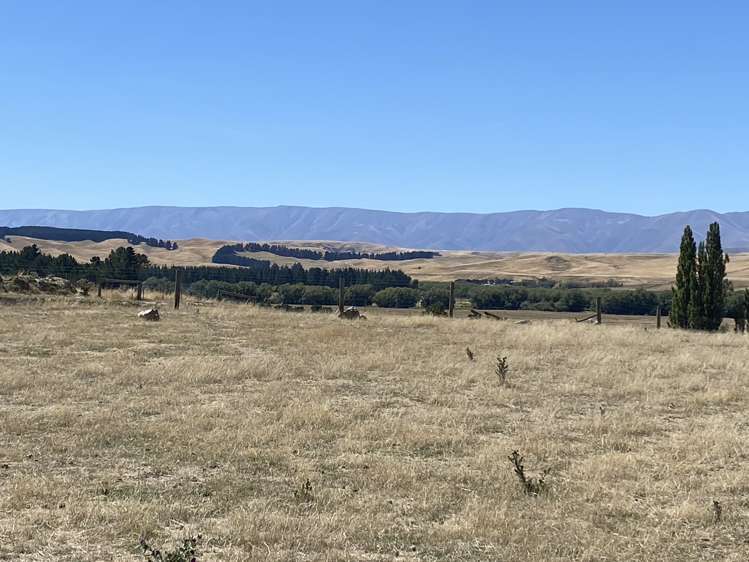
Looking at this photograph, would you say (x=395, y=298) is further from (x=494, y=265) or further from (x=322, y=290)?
(x=494, y=265)

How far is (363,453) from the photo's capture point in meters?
9.24

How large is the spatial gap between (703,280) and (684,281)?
0.77 m

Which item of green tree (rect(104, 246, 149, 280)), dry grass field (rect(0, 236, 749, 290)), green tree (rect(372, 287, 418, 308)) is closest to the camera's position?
green tree (rect(372, 287, 418, 308))

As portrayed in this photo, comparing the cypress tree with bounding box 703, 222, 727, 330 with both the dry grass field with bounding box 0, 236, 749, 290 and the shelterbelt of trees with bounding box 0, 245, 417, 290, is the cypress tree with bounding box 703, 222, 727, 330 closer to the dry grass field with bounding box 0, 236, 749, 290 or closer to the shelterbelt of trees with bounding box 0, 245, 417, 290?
the shelterbelt of trees with bounding box 0, 245, 417, 290

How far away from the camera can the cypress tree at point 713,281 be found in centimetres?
3161

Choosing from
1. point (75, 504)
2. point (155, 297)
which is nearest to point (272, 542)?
point (75, 504)

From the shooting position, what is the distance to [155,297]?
33.0 m

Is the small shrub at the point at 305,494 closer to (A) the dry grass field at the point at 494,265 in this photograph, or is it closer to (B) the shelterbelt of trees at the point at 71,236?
(A) the dry grass field at the point at 494,265

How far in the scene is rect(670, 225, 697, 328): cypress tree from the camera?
1249 inches

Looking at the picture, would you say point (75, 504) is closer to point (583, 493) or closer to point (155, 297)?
point (583, 493)

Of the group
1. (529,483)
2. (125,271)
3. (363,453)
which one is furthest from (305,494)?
(125,271)

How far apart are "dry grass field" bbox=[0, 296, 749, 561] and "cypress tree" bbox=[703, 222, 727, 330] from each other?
13608 mm

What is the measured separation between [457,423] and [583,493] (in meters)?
3.55

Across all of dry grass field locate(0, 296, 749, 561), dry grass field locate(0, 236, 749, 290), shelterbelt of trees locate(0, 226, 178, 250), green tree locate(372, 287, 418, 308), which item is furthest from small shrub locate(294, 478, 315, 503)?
shelterbelt of trees locate(0, 226, 178, 250)
